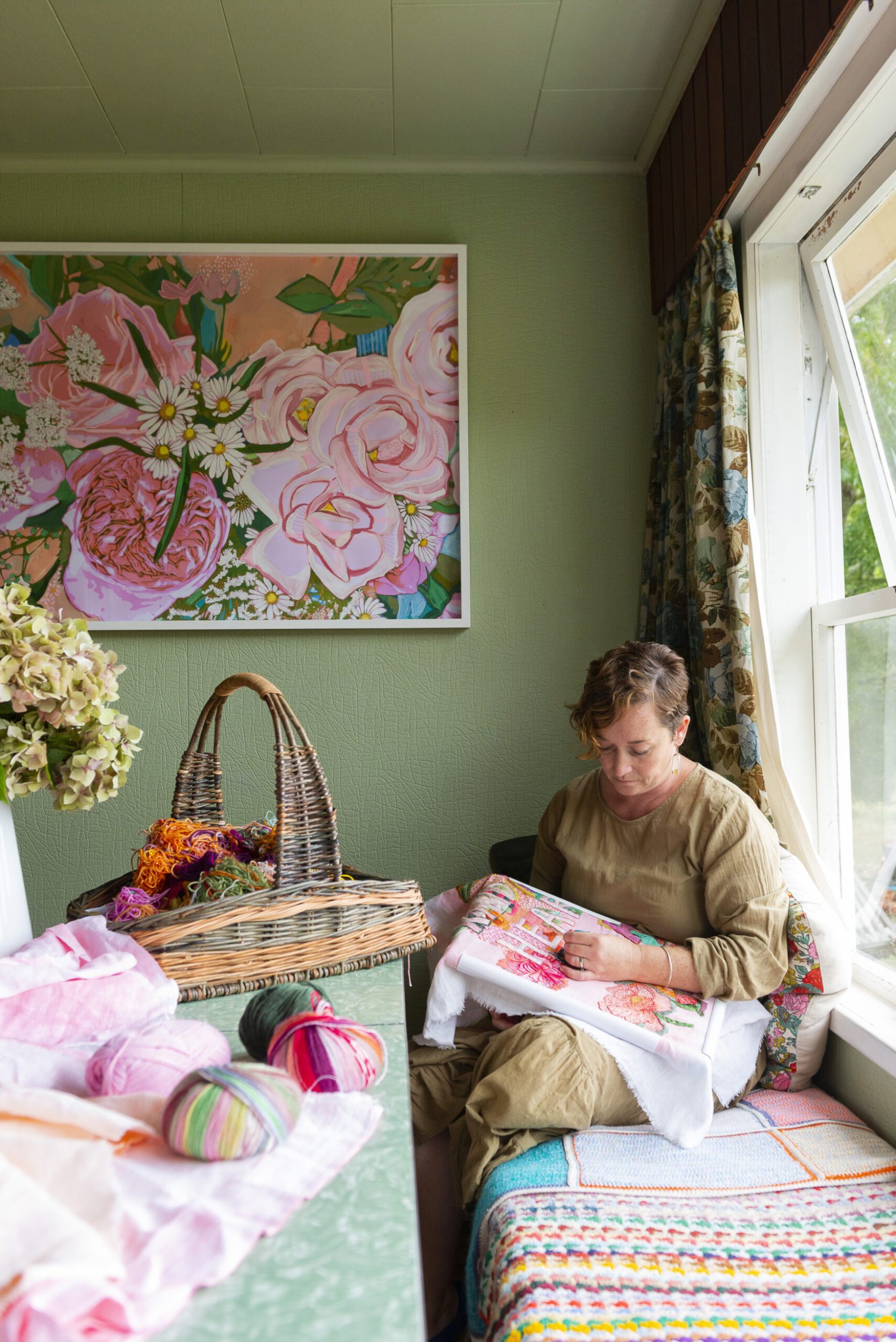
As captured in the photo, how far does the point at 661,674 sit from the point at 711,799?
243 millimetres

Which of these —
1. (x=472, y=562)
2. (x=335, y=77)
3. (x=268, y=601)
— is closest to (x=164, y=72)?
(x=335, y=77)

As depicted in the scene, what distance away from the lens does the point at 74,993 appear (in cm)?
102

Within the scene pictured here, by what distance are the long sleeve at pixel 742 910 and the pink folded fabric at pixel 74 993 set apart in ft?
2.92

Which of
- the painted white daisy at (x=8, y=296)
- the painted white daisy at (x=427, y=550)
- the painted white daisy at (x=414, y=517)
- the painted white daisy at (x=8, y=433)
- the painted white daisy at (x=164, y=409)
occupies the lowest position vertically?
the painted white daisy at (x=427, y=550)

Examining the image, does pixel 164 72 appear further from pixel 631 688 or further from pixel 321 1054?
pixel 321 1054

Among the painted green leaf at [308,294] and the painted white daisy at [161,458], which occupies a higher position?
the painted green leaf at [308,294]

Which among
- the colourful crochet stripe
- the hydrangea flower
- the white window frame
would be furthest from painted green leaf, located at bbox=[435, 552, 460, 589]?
the colourful crochet stripe

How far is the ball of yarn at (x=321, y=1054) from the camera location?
878mm

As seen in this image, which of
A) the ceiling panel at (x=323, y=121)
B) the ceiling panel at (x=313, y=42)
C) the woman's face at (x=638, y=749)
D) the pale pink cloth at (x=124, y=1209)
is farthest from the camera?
the ceiling panel at (x=323, y=121)

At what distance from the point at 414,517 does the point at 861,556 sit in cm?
104

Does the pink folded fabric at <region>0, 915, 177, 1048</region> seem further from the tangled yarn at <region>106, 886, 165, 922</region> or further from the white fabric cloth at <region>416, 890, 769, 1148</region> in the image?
the white fabric cloth at <region>416, 890, 769, 1148</region>

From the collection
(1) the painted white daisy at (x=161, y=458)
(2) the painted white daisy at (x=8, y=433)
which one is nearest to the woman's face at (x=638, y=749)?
(1) the painted white daisy at (x=161, y=458)

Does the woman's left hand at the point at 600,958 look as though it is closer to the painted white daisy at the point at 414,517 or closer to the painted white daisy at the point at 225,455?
the painted white daisy at the point at 414,517

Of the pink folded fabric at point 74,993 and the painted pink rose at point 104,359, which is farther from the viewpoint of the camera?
the painted pink rose at point 104,359
